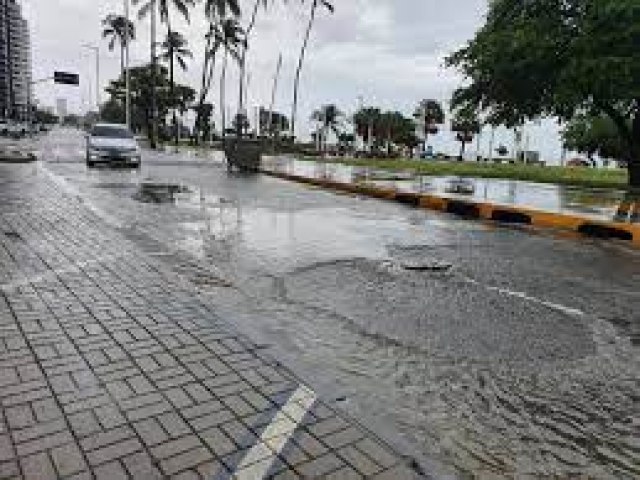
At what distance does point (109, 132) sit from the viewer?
84.8 ft

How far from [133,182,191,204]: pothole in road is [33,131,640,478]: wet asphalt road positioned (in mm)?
1857

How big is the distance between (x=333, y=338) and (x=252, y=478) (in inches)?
90.5

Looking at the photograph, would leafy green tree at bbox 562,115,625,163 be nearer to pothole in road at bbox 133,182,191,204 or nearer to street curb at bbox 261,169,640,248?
street curb at bbox 261,169,640,248

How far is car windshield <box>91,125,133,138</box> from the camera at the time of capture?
2548 centimetres

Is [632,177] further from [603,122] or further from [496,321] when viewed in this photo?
[496,321]

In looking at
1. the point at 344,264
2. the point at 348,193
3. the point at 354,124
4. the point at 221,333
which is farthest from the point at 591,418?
the point at 354,124

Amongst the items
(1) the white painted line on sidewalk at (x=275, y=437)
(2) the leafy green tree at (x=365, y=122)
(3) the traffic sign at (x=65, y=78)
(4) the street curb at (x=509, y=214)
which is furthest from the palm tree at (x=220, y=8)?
(2) the leafy green tree at (x=365, y=122)

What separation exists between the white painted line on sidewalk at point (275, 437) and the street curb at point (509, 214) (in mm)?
9925

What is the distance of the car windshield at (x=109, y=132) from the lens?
25.5m

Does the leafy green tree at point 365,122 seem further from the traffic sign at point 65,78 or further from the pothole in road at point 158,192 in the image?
the pothole in road at point 158,192

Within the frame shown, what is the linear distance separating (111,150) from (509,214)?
51.4 ft

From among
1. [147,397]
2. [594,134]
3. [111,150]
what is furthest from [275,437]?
[594,134]

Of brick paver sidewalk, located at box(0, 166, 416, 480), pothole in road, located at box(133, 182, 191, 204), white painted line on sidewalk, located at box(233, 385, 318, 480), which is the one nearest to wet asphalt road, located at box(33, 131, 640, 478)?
white painted line on sidewalk, located at box(233, 385, 318, 480)

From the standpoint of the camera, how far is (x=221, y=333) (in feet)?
17.3
